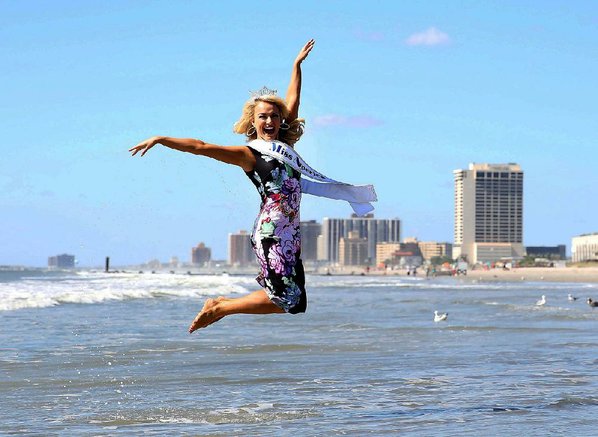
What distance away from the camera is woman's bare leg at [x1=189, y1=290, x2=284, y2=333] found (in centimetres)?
609

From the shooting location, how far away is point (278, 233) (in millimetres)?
5867

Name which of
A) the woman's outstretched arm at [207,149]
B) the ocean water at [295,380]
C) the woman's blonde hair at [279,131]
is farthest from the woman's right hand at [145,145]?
the ocean water at [295,380]

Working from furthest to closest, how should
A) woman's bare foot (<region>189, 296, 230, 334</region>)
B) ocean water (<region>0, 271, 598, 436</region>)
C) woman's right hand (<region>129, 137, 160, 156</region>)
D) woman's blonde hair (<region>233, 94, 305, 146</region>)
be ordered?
ocean water (<region>0, 271, 598, 436</region>) < woman's bare foot (<region>189, 296, 230, 334</region>) < woman's blonde hair (<region>233, 94, 305, 146</region>) < woman's right hand (<region>129, 137, 160, 156</region>)

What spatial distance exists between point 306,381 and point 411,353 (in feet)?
9.97

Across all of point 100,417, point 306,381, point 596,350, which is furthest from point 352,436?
point 596,350

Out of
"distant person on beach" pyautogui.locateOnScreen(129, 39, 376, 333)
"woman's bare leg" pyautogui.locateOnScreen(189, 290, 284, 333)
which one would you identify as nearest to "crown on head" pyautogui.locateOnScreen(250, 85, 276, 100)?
"distant person on beach" pyautogui.locateOnScreen(129, 39, 376, 333)

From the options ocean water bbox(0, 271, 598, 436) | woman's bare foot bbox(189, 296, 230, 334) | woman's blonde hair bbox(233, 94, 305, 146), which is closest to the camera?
woman's blonde hair bbox(233, 94, 305, 146)

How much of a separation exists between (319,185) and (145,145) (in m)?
1.28

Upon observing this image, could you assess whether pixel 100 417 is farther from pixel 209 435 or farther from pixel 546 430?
pixel 546 430

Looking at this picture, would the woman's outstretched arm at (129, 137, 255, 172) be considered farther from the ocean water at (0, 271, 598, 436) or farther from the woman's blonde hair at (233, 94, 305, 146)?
the ocean water at (0, 271, 598, 436)

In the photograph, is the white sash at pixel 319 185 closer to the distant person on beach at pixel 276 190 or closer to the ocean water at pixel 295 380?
the distant person on beach at pixel 276 190

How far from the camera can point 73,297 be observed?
2856 centimetres

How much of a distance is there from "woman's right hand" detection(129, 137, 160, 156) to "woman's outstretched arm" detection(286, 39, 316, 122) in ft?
3.71

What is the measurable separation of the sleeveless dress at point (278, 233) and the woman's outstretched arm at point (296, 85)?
0.42 metres
